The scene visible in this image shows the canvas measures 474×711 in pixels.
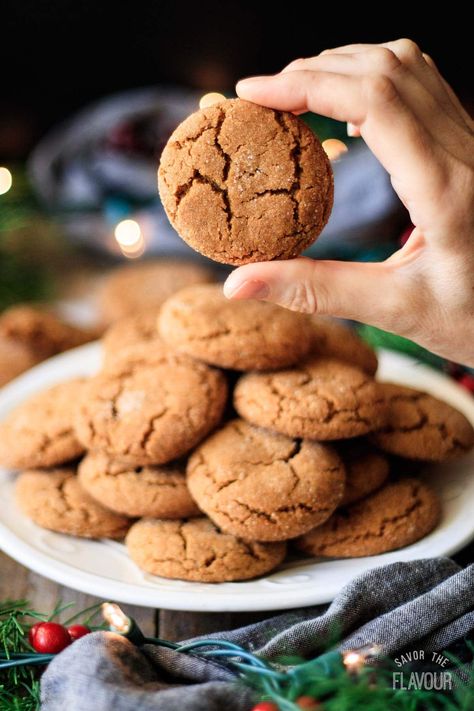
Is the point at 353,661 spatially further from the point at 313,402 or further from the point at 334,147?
the point at 334,147

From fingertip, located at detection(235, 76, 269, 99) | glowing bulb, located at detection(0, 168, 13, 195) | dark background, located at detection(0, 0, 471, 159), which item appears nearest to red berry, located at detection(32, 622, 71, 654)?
fingertip, located at detection(235, 76, 269, 99)

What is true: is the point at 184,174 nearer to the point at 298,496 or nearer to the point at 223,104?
the point at 223,104

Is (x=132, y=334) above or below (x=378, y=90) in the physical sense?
below

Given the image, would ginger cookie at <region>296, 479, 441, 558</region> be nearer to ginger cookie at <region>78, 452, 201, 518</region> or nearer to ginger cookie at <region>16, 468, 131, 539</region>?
ginger cookie at <region>78, 452, 201, 518</region>

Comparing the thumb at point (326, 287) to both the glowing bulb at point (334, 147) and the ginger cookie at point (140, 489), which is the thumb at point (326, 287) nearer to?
the ginger cookie at point (140, 489)

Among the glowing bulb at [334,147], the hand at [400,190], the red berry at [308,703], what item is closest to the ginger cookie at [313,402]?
the hand at [400,190]

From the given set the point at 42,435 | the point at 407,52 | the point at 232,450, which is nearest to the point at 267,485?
the point at 232,450
